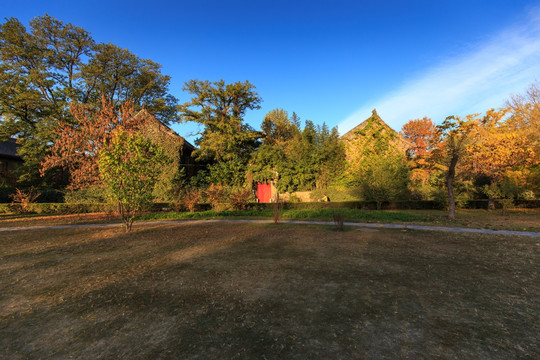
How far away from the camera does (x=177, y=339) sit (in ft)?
8.02

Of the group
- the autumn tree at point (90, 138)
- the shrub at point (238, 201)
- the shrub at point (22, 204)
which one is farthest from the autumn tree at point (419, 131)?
the shrub at point (22, 204)

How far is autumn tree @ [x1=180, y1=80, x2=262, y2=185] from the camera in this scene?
66.9 ft

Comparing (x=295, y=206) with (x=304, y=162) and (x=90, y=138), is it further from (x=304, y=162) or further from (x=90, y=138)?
(x=90, y=138)

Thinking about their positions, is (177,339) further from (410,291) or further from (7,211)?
(7,211)

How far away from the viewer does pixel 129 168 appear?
8.44m

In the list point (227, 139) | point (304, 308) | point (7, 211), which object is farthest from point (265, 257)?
point (7, 211)

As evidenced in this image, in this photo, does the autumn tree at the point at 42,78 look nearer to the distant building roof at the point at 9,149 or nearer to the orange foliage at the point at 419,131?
the distant building roof at the point at 9,149

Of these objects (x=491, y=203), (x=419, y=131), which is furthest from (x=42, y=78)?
(x=419, y=131)

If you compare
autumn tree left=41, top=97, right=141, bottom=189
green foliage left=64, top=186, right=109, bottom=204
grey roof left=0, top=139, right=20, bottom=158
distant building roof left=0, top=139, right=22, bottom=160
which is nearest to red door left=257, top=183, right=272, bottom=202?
autumn tree left=41, top=97, right=141, bottom=189

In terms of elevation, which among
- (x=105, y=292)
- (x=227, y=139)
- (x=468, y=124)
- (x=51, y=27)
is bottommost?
(x=105, y=292)

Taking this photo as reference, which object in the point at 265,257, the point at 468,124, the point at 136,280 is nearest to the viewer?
the point at 136,280

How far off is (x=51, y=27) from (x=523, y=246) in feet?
114

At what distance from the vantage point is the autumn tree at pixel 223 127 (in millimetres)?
20406

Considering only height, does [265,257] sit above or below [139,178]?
below
